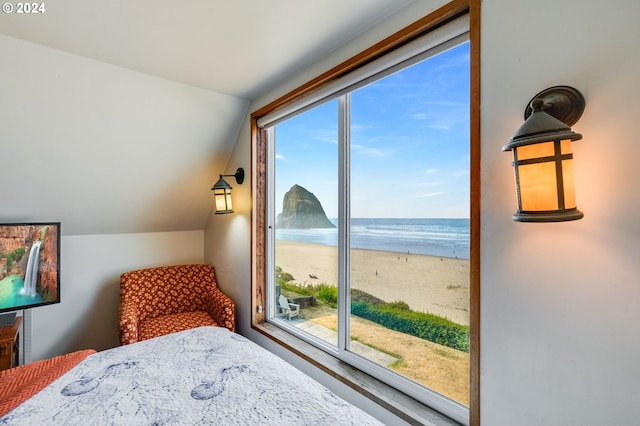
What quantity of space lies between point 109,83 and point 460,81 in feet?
7.16

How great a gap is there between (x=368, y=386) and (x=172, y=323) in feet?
6.00

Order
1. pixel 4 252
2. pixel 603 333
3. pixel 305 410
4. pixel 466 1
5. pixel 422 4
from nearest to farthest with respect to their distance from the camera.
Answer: pixel 603 333, pixel 305 410, pixel 466 1, pixel 422 4, pixel 4 252

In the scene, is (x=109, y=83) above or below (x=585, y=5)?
above

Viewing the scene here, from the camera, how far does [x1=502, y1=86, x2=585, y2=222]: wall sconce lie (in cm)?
84

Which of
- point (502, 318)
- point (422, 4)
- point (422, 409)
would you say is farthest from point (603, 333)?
point (422, 4)

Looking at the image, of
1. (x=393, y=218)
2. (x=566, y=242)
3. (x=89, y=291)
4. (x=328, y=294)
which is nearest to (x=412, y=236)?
(x=393, y=218)

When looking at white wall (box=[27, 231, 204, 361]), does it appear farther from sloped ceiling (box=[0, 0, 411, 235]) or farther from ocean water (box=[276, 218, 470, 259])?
ocean water (box=[276, 218, 470, 259])

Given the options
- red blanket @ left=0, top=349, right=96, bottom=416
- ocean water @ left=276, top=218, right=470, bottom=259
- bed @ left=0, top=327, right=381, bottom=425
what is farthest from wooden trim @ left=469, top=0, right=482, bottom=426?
red blanket @ left=0, top=349, right=96, bottom=416

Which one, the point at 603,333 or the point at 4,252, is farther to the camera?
the point at 4,252

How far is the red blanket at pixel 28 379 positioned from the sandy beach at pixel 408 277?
54.9 inches

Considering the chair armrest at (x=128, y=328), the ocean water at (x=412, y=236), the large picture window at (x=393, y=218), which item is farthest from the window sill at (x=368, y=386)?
the chair armrest at (x=128, y=328)

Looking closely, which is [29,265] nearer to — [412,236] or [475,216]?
[412,236]

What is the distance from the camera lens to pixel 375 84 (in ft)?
5.72

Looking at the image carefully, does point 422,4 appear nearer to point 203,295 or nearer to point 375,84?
point 375,84
